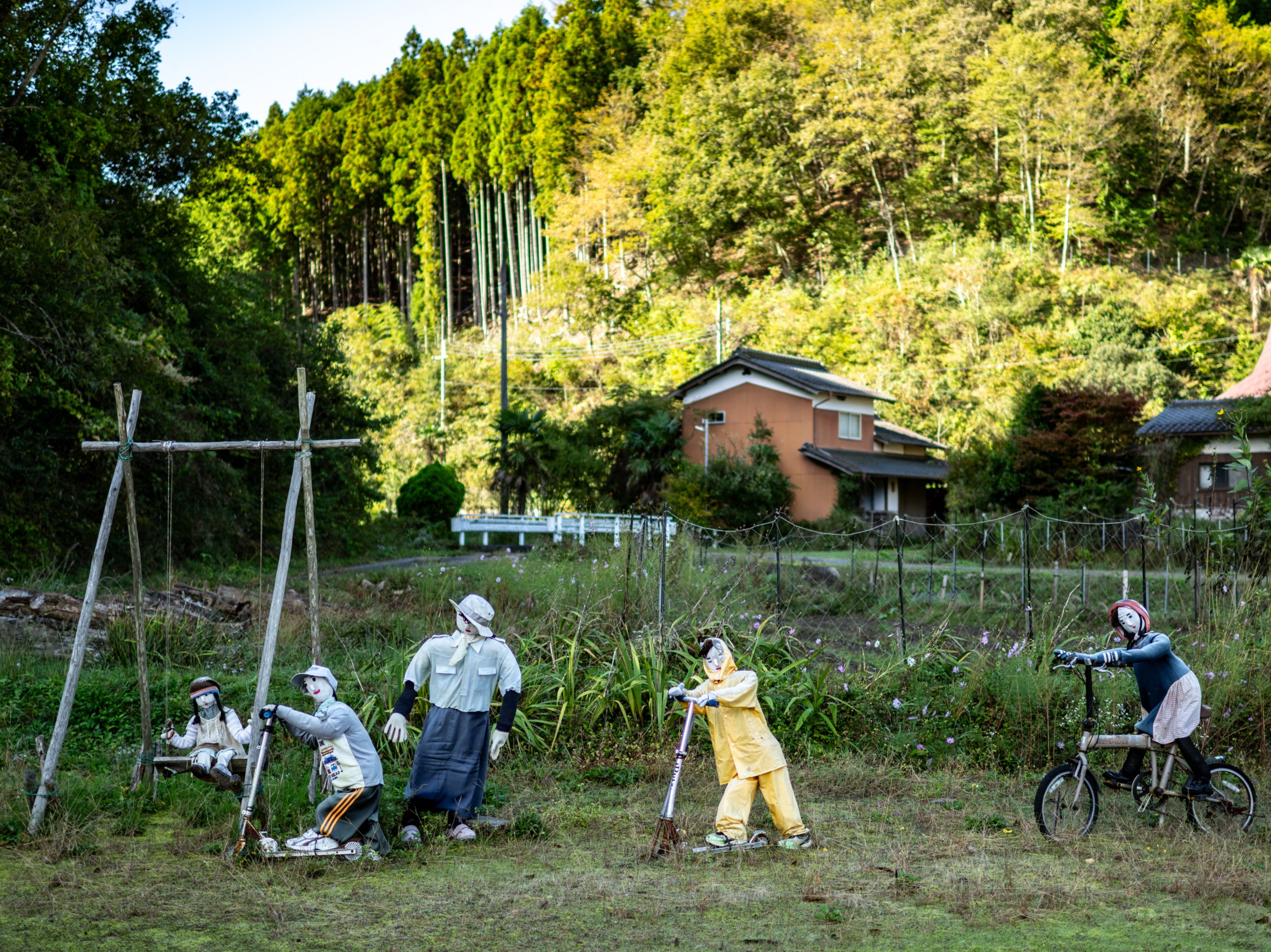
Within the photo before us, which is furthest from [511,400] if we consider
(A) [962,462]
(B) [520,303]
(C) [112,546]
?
(C) [112,546]

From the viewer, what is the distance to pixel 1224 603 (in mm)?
9461

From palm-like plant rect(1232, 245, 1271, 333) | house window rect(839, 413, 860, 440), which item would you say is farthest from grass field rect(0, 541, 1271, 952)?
palm-like plant rect(1232, 245, 1271, 333)

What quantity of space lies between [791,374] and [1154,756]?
28.9m

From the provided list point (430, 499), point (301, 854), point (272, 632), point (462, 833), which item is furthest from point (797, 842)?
point (430, 499)

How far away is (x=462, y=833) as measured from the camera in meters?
6.58

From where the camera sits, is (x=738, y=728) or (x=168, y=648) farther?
(x=168, y=648)

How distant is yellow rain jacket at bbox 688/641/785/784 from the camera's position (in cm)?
655

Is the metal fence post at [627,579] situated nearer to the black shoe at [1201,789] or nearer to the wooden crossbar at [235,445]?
the wooden crossbar at [235,445]

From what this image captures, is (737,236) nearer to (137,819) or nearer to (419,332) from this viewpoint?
(419,332)

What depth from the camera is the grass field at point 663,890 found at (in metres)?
4.91

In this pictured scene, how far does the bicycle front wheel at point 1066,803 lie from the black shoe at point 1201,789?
22.2 inches

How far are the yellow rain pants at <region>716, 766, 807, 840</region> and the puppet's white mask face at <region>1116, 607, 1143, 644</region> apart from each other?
219cm

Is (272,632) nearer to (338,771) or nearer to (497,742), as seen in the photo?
(338,771)

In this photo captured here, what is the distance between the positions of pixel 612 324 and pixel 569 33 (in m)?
14.4
